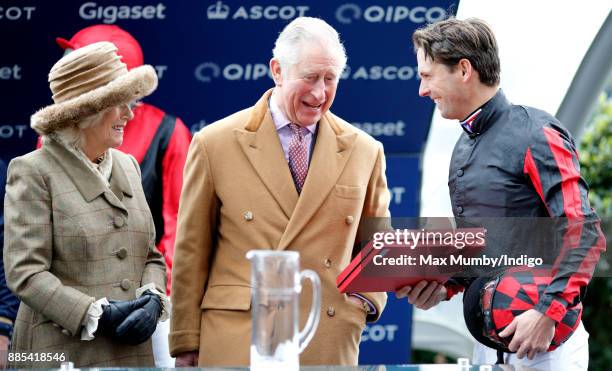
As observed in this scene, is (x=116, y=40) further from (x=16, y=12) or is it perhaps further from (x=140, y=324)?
(x=140, y=324)

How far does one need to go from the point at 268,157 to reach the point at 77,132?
2.34 ft

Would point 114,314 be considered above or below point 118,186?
below

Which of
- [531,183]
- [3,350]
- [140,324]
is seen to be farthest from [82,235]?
[531,183]

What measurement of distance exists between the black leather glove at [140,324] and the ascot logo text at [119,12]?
1.73 metres

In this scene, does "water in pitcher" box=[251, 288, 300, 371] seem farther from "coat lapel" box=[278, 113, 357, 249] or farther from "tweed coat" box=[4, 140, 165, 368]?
"tweed coat" box=[4, 140, 165, 368]

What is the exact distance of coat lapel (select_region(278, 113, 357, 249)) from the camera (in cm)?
436

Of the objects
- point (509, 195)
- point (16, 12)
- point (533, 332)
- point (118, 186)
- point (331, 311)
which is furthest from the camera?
point (16, 12)

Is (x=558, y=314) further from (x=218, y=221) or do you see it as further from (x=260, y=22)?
(x=260, y=22)

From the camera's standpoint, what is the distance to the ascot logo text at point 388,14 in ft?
19.6

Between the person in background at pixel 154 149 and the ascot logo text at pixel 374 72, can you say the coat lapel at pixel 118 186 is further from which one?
the ascot logo text at pixel 374 72

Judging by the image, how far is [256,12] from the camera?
591 cm

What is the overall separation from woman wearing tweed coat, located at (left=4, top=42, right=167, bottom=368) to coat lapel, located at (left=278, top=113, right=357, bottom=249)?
1.97 feet

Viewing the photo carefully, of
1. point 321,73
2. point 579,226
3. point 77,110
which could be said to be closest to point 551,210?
point 579,226

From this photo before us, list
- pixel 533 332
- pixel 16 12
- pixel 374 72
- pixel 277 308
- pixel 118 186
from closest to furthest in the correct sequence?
pixel 277 308 → pixel 533 332 → pixel 118 186 → pixel 16 12 → pixel 374 72
